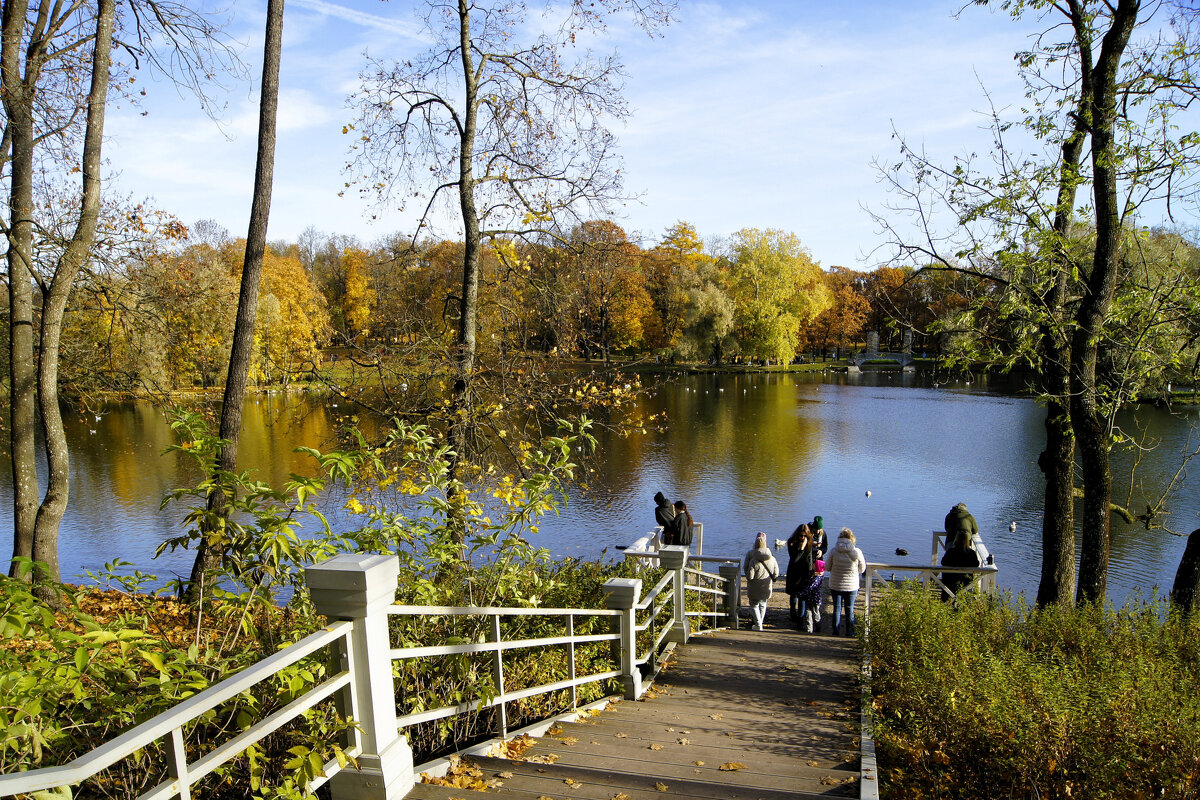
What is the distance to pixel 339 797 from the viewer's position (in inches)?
133

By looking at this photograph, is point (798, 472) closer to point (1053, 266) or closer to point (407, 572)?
point (1053, 266)

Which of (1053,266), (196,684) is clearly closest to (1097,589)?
(1053,266)

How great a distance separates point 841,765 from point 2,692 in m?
4.14

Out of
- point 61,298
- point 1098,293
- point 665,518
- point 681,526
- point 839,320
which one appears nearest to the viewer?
point 1098,293

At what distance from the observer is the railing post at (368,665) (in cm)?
312

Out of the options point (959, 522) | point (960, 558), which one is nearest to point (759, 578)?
point (960, 558)

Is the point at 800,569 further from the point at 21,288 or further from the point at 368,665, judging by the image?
the point at 21,288

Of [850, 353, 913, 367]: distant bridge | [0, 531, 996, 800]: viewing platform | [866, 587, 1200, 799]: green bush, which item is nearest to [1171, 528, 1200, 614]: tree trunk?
[866, 587, 1200, 799]: green bush

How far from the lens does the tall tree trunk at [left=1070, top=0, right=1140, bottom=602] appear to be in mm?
8062

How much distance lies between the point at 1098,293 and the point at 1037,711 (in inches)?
223

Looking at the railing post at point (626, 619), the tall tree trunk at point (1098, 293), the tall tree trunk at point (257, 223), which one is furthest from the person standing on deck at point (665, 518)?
the tall tree trunk at point (257, 223)

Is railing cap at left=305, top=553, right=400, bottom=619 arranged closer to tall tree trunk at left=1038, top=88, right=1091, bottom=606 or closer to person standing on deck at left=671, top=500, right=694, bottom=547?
tall tree trunk at left=1038, top=88, right=1091, bottom=606

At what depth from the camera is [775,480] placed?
2323cm

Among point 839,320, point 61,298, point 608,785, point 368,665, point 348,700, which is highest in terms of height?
point 839,320
